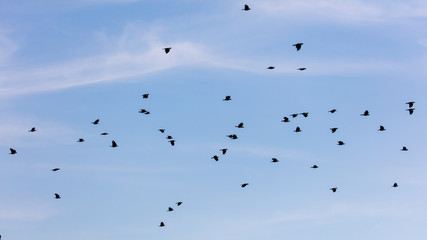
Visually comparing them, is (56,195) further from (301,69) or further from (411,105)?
(411,105)

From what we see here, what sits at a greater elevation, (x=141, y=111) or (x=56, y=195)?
(x=141, y=111)

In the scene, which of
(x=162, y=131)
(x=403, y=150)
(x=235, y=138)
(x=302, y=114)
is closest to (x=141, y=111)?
(x=162, y=131)

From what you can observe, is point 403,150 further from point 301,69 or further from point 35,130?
point 35,130

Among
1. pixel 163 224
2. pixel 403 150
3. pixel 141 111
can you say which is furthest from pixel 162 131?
pixel 403 150

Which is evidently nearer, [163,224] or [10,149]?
[10,149]

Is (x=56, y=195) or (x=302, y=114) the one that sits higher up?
(x=302, y=114)

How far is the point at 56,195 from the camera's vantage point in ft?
208

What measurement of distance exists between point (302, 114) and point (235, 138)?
629 cm

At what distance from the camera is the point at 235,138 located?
207 feet

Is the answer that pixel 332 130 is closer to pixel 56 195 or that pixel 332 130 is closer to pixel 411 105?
pixel 411 105

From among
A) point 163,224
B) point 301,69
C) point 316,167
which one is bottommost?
point 163,224

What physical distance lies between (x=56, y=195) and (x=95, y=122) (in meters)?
7.68

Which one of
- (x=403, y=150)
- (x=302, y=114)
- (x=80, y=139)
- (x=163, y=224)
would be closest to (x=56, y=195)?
(x=80, y=139)

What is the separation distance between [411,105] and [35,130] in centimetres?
3345
